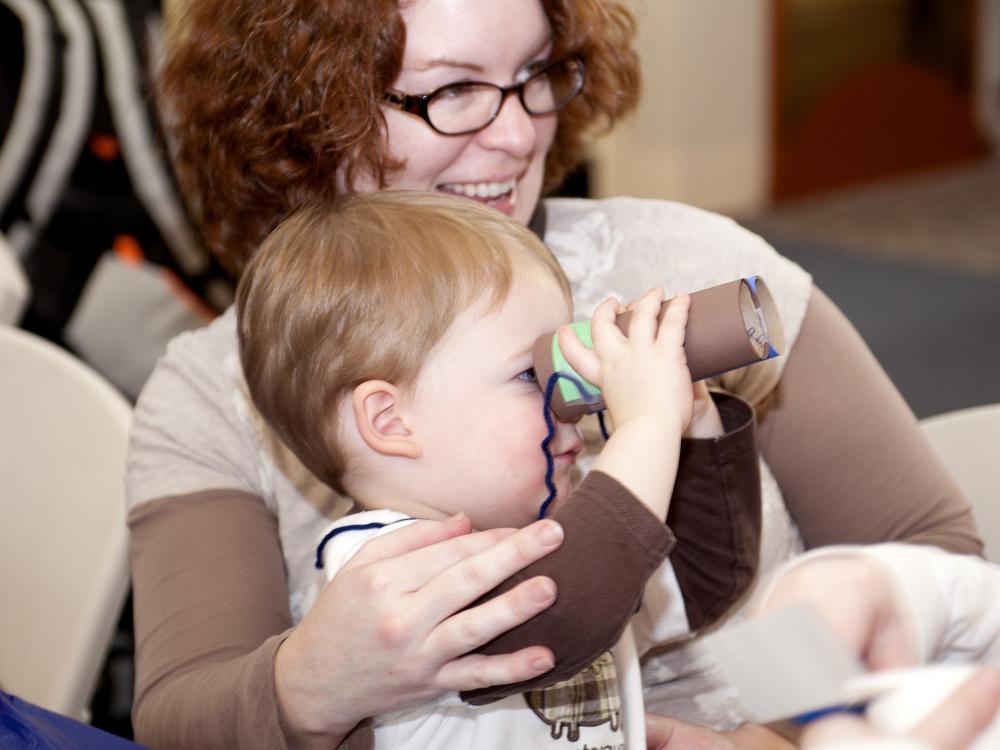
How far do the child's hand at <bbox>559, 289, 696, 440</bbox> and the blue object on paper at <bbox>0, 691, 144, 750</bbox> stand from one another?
0.47 metres

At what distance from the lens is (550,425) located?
1063mm

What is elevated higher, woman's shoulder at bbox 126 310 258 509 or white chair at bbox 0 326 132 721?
woman's shoulder at bbox 126 310 258 509

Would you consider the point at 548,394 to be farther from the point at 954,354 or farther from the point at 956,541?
the point at 954,354

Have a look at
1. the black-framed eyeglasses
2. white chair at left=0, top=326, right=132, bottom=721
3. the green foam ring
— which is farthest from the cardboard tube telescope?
white chair at left=0, top=326, right=132, bottom=721

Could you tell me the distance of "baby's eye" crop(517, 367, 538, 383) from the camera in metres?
1.08

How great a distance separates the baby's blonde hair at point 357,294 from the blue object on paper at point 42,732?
298 mm

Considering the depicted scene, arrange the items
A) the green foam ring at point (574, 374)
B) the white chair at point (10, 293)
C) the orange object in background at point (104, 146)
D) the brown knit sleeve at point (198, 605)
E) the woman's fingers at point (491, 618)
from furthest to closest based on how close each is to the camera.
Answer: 1. the orange object in background at point (104, 146)
2. the white chair at point (10, 293)
3. the brown knit sleeve at point (198, 605)
4. the green foam ring at point (574, 374)
5. the woman's fingers at point (491, 618)

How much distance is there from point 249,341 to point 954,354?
142 inches

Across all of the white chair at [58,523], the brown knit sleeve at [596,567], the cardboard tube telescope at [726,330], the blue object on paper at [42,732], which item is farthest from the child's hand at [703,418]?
the white chair at [58,523]

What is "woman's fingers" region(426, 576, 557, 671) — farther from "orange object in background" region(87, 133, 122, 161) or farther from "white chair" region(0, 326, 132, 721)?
"orange object in background" region(87, 133, 122, 161)

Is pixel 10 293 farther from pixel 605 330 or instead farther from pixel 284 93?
pixel 605 330

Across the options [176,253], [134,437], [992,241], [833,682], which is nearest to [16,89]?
[176,253]

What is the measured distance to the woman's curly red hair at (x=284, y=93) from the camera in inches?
49.7

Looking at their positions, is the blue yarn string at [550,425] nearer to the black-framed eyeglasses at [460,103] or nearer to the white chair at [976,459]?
the black-framed eyeglasses at [460,103]
